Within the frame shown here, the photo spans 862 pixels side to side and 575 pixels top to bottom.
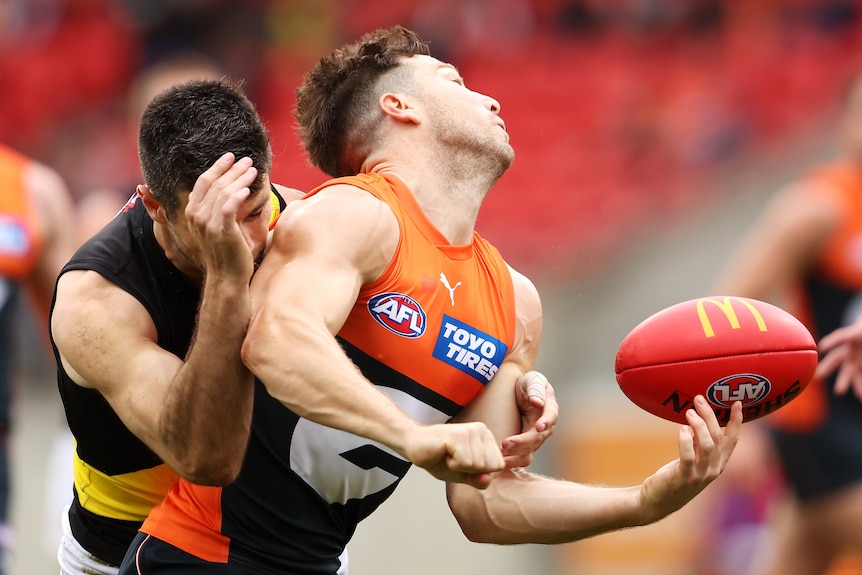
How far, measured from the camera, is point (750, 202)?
1105 centimetres

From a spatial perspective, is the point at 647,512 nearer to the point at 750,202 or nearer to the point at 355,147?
the point at 355,147

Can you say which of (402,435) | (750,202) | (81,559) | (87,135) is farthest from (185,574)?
(87,135)

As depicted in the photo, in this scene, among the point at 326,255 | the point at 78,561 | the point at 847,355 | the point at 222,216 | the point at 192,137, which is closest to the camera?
the point at 222,216

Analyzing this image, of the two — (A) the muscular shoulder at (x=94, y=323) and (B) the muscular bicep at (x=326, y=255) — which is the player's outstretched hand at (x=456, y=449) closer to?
(B) the muscular bicep at (x=326, y=255)

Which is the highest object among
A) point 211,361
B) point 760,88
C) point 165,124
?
point 760,88

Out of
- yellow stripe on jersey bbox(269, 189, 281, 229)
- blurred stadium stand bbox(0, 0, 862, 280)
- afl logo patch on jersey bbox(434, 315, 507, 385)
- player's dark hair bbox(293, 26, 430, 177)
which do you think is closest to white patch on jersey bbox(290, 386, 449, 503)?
afl logo patch on jersey bbox(434, 315, 507, 385)

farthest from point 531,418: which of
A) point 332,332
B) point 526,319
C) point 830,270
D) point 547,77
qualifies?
point 547,77

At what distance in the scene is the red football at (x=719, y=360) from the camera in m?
3.75

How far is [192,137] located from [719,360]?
5.37 feet

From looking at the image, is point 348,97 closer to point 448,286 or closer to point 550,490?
point 448,286

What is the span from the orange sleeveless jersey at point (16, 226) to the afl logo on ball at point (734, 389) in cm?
337

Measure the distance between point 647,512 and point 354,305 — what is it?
3.43ft

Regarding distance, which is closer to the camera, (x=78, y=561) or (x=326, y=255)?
(x=326, y=255)

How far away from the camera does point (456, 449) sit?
2.94 meters
